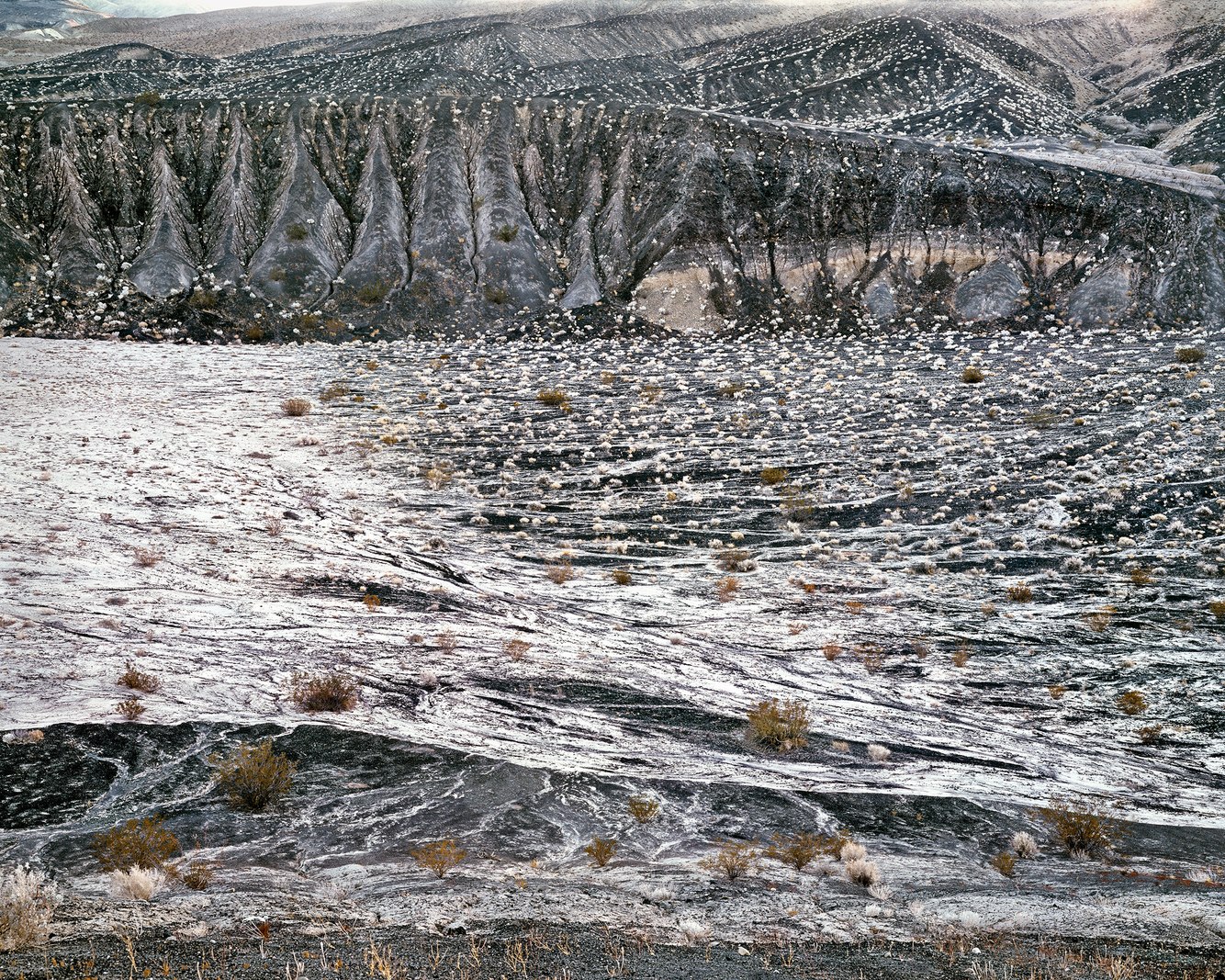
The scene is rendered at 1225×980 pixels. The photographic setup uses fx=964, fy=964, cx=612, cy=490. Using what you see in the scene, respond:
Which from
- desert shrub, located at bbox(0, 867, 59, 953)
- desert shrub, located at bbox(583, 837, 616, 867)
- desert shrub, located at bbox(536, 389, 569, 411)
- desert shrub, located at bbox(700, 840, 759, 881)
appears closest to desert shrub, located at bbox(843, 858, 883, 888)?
desert shrub, located at bbox(700, 840, 759, 881)

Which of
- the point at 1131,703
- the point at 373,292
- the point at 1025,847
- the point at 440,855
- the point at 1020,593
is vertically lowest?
the point at 1131,703

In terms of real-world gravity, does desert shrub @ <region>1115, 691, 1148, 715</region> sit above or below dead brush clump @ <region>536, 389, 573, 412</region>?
below

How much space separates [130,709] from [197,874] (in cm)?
382

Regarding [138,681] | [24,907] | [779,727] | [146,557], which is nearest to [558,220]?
[146,557]

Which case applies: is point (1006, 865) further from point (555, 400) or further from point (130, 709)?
point (555, 400)

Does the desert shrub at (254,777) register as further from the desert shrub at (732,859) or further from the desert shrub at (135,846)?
the desert shrub at (732,859)

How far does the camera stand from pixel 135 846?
32.0 ft

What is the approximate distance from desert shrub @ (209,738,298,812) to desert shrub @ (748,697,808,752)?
6098 mm

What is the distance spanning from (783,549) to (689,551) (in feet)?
6.29

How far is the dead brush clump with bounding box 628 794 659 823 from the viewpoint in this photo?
1137 cm

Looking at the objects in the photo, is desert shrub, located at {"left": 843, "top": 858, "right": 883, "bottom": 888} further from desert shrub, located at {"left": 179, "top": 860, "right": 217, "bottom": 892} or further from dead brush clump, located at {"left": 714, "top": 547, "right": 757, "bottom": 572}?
dead brush clump, located at {"left": 714, "top": 547, "right": 757, "bottom": 572}

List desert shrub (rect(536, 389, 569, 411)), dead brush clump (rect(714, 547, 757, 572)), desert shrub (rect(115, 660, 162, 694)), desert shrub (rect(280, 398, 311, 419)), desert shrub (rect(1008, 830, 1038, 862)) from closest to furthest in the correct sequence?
desert shrub (rect(1008, 830, 1038, 862))
desert shrub (rect(115, 660, 162, 694))
dead brush clump (rect(714, 547, 757, 572))
desert shrub (rect(280, 398, 311, 419))
desert shrub (rect(536, 389, 569, 411))

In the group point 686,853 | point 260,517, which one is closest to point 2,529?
point 260,517

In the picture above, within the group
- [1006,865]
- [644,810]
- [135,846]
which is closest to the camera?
[135,846]
